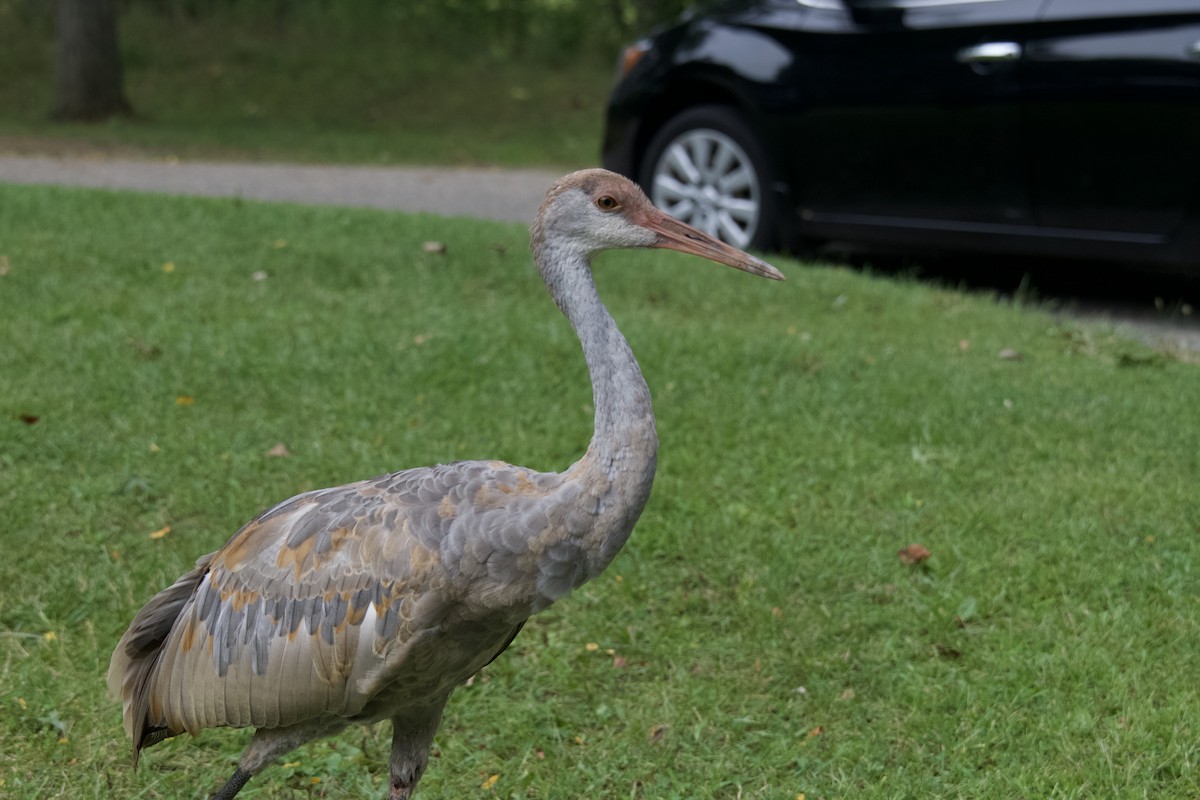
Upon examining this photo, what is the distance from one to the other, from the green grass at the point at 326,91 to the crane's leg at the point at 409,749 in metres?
11.1

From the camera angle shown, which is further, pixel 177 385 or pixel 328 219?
pixel 328 219

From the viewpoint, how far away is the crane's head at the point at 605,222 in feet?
9.19

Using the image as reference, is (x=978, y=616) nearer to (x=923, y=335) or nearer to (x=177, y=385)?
(x=923, y=335)

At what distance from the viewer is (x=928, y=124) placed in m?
7.02

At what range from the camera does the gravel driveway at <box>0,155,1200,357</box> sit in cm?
1035

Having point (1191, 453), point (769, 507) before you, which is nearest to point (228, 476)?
point (769, 507)

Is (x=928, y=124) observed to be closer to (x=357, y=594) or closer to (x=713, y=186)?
(x=713, y=186)

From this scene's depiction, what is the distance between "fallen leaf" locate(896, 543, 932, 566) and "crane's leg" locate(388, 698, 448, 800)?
6.49 ft

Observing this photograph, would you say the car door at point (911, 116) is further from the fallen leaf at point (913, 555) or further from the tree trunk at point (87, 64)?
the tree trunk at point (87, 64)

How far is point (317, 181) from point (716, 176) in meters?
5.04

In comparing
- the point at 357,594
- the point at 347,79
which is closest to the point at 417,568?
the point at 357,594

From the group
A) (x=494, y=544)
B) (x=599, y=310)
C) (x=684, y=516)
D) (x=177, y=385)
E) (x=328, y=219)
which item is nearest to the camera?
(x=494, y=544)

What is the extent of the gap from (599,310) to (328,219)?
587 cm

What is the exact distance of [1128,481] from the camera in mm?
4898
